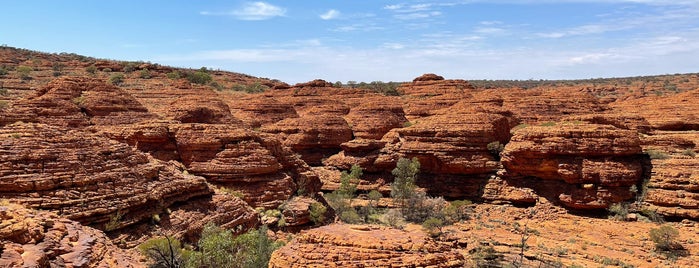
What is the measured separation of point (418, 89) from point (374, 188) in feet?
126

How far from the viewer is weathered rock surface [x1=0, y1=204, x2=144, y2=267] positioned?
785 cm

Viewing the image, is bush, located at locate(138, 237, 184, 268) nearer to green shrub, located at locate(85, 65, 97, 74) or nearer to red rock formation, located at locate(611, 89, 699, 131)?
red rock formation, located at locate(611, 89, 699, 131)

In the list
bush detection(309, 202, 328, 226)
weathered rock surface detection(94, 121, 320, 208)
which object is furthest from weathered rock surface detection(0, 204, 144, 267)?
bush detection(309, 202, 328, 226)

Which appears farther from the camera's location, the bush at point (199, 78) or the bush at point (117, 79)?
the bush at point (199, 78)

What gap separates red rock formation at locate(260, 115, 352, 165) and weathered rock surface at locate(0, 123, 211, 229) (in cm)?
2078

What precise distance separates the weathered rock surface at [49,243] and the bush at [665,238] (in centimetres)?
2164

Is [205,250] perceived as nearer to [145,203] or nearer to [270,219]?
[145,203]

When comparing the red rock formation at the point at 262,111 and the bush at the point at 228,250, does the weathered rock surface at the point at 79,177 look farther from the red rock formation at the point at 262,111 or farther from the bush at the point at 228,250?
the red rock formation at the point at 262,111

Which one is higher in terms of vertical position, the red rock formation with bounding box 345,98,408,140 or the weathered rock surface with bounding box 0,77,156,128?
the weathered rock surface with bounding box 0,77,156,128

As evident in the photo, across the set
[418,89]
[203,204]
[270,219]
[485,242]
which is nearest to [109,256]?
[203,204]

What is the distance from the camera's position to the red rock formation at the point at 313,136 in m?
36.4

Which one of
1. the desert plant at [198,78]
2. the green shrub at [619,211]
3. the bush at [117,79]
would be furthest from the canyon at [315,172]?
the desert plant at [198,78]

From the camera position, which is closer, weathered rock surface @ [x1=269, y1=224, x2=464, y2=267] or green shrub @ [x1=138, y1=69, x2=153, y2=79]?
weathered rock surface @ [x1=269, y1=224, x2=464, y2=267]

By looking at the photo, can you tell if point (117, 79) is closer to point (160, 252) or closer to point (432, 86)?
point (432, 86)
